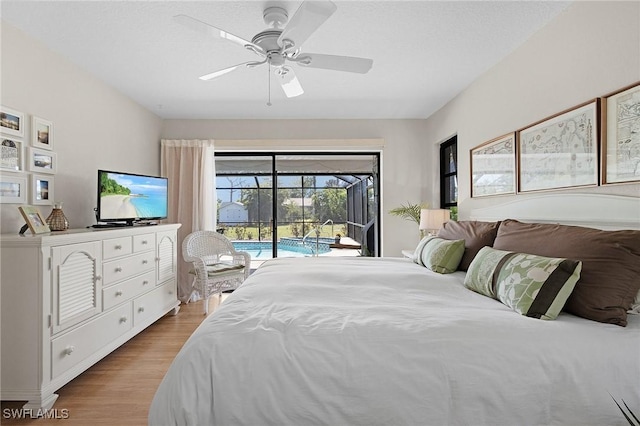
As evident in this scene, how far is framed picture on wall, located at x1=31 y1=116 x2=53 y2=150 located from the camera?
2.55 meters

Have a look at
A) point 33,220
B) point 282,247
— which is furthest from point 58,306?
point 282,247

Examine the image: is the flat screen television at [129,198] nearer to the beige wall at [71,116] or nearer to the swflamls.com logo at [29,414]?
the beige wall at [71,116]

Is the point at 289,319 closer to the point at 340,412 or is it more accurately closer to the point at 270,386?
the point at 270,386

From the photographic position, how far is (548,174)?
94.0 inches

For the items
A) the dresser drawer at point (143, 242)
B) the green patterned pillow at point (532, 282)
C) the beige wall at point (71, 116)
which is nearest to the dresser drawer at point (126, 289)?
the dresser drawer at point (143, 242)

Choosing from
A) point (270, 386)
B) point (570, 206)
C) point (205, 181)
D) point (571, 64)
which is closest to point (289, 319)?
point (270, 386)

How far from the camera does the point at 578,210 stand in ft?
6.84

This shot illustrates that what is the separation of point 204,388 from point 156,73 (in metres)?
2.92

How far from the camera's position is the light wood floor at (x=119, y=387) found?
1.97 meters

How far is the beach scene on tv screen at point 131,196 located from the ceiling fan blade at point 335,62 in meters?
2.11

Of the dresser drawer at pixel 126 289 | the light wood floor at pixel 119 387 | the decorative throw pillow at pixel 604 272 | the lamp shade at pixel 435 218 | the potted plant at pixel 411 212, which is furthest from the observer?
the potted plant at pixel 411 212

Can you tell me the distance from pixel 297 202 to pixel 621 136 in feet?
12.4

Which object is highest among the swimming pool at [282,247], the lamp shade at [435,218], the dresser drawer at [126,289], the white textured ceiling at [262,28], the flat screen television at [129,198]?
the white textured ceiling at [262,28]

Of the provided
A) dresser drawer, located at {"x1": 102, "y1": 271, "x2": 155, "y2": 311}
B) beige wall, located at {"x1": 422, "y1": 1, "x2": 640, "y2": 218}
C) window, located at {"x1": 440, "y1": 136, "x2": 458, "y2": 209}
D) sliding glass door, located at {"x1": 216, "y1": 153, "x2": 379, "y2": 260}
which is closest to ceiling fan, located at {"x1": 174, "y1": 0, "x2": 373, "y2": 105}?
beige wall, located at {"x1": 422, "y1": 1, "x2": 640, "y2": 218}
